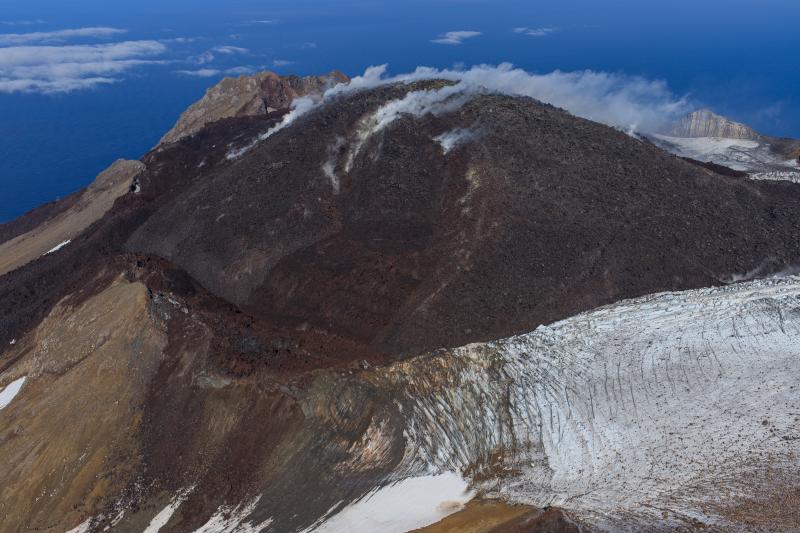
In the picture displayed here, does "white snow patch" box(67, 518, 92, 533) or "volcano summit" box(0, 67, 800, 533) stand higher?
"volcano summit" box(0, 67, 800, 533)

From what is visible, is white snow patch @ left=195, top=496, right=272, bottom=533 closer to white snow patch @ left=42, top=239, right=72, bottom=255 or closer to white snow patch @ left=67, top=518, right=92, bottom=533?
white snow patch @ left=67, top=518, right=92, bottom=533

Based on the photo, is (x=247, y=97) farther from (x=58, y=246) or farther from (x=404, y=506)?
(x=404, y=506)

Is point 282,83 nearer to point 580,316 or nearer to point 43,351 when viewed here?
point 43,351

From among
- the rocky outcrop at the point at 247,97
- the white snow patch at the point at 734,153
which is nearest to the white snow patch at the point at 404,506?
the white snow patch at the point at 734,153

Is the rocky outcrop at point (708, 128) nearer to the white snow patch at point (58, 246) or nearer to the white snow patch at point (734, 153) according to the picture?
the white snow patch at point (734, 153)

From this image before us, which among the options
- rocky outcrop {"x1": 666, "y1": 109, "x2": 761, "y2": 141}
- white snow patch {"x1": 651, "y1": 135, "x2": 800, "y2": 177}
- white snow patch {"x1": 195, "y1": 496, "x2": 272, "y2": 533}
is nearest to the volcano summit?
white snow patch {"x1": 195, "y1": 496, "x2": 272, "y2": 533}

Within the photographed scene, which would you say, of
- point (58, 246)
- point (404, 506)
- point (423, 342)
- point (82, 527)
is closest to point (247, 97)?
point (58, 246)

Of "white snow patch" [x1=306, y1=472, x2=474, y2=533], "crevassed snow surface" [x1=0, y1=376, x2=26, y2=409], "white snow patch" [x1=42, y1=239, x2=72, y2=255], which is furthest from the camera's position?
"white snow patch" [x1=42, y1=239, x2=72, y2=255]
